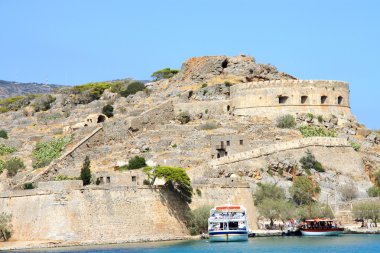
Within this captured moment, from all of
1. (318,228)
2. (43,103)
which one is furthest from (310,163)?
(43,103)

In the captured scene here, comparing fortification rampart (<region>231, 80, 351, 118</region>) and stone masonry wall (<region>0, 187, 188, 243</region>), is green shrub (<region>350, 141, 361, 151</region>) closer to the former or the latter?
fortification rampart (<region>231, 80, 351, 118</region>)

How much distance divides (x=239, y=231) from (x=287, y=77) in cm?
2546

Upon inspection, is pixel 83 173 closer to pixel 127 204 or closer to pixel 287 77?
pixel 127 204

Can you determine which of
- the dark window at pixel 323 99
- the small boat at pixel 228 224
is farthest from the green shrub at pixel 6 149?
the dark window at pixel 323 99

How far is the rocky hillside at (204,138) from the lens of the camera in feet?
185

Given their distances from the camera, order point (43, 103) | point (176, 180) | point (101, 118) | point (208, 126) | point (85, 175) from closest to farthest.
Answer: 1. point (176, 180)
2. point (85, 175)
3. point (208, 126)
4. point (101, 118)
5. point (43, 103)

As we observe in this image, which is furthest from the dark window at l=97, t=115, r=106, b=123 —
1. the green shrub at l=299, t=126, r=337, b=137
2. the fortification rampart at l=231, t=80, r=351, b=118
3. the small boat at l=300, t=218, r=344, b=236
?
the small boat at l=300, t=218, r=344, b=236

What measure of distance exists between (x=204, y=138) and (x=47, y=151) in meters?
10.7

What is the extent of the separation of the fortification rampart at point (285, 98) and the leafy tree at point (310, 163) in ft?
27.4

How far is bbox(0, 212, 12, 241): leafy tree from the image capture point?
153ft

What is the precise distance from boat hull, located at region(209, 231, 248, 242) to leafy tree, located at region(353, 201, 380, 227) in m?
8.20

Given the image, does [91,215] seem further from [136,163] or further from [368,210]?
[368,210]

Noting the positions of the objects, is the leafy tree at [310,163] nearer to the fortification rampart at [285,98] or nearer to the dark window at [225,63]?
the fortification rampart at [285,98]

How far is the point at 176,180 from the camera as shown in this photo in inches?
1986
